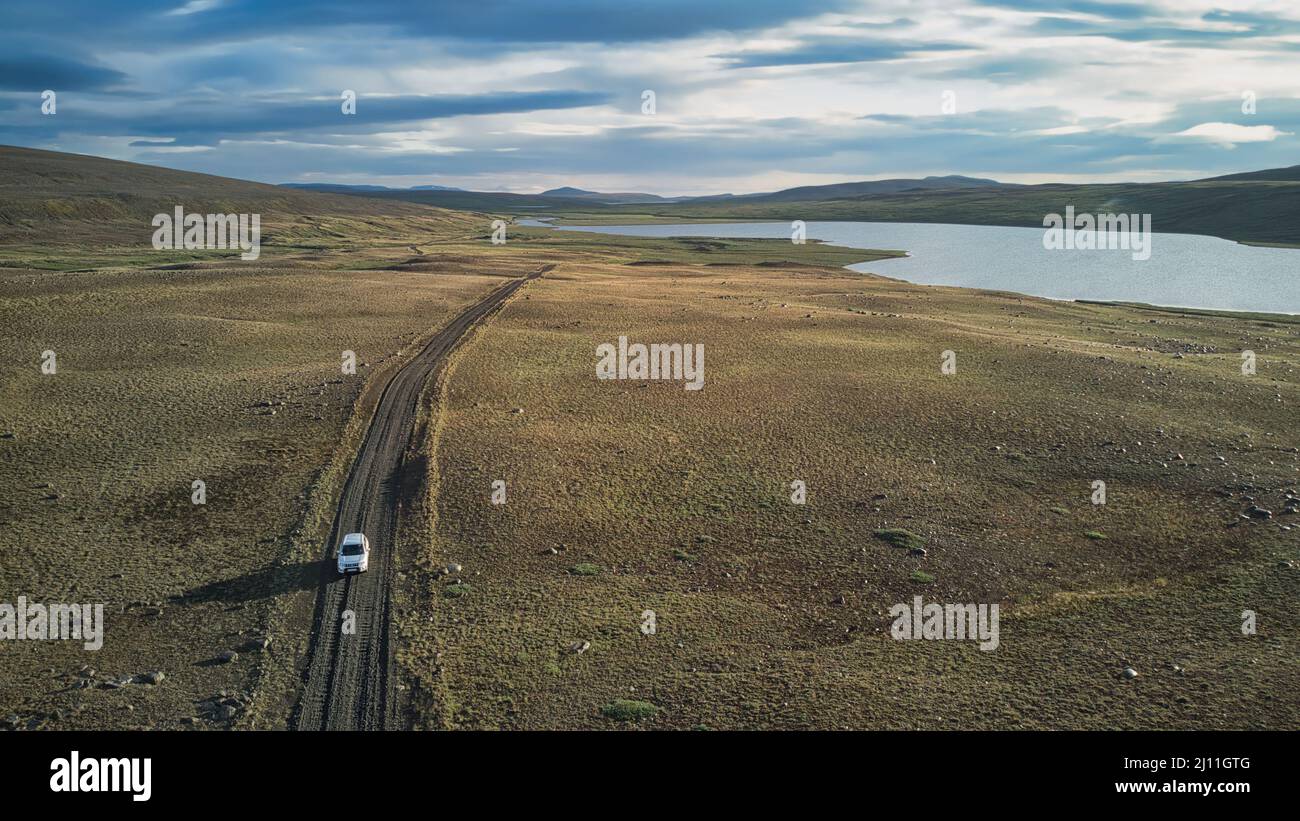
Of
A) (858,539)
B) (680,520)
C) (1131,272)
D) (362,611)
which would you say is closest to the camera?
(362,611)

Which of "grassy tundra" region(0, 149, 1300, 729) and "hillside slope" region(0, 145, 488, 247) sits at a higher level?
"hillside slope" region(0, 145, 488, 247)

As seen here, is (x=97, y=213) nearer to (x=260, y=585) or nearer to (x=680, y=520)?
(x=260, y=585)

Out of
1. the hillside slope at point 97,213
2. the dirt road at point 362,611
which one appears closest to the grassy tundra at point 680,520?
the dirt road at point 362,611

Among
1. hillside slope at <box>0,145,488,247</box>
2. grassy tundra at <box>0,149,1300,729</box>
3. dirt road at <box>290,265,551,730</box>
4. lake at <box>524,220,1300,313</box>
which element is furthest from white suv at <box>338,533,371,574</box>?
hillside slope at <box>0,145,488,247</box>

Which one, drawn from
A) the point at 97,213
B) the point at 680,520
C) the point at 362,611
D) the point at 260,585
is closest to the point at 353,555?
the point at 362,611

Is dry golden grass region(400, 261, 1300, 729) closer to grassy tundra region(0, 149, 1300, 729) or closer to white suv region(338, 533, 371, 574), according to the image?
grassy tundra region(0, 149, 1300, 729)

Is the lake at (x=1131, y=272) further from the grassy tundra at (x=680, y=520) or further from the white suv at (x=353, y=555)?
the white suv at (x=353, y=555)

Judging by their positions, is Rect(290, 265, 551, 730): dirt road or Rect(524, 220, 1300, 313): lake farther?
Rect(524, 220, 1300, 313): lake

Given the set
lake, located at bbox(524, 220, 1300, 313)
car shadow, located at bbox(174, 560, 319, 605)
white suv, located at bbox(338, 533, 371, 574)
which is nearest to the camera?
car shadow, located at bbox(174, 560, 319, 605)
